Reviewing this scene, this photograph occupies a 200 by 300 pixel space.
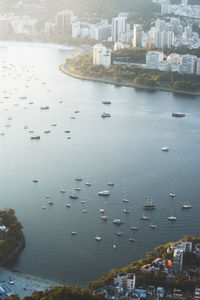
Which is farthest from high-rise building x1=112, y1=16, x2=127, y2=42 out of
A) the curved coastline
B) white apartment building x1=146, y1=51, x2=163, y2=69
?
white apartment building x1=146, y1=51, x2=163, y2=69

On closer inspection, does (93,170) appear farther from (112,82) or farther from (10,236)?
(112,82)

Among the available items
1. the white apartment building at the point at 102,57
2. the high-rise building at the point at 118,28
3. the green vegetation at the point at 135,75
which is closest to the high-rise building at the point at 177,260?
the green vegetation at the point at 135,75

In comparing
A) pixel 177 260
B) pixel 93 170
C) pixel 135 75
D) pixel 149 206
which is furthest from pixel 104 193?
pixel 135 75

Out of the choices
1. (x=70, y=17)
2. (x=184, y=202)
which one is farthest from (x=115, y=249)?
(x=70, y=17)

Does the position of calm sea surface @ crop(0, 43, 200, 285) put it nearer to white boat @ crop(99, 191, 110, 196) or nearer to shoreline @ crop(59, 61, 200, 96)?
white boat @ crop(99, 191, 110, 196)

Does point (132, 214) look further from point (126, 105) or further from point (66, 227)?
point (126, 105)

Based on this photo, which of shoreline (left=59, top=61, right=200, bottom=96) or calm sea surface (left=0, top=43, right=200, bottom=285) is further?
shoreline (left=59, top=61, right=200, bottom=96)

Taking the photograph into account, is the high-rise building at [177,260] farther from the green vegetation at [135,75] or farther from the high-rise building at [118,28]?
the high-rise building at [118,28]
